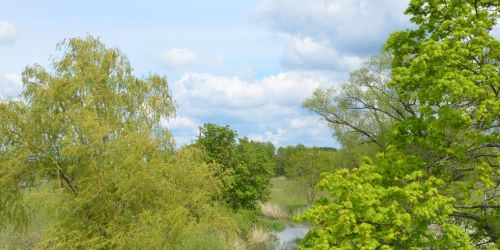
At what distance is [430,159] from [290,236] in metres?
35.3

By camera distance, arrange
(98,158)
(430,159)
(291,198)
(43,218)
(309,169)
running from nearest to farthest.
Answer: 1. (430,159)
2. (98,158)
3. (43,218)
4. (309,169)
5. (291,198)

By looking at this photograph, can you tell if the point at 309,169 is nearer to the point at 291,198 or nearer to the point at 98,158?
the point at 291,198

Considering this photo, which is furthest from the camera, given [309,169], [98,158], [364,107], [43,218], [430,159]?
[309,169]

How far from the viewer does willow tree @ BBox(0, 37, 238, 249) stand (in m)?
20.9

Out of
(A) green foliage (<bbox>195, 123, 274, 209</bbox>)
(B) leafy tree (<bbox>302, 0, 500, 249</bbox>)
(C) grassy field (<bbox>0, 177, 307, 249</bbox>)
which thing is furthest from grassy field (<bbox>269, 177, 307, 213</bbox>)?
(B) leafy tree (<bbox>302, 0, 500, 249</bbox>)

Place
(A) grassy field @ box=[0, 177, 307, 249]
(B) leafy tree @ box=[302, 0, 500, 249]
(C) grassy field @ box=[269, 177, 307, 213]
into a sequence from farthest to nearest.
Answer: (C) grassy field @ box=[269, 177, 307, 213] < (A) grassy field @ box=[0, 177, 307, 249] < (B) leafy tree @ box=[302, 0, 500, 249]

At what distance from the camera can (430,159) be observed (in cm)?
1524

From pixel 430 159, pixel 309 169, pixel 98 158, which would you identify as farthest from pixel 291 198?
pixel 430 159

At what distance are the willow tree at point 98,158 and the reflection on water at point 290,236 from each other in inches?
793

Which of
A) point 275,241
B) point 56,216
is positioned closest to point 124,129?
point 56,216

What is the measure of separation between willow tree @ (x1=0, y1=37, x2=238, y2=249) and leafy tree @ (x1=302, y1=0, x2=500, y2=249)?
937 cm

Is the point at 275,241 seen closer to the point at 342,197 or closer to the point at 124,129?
the point at 124,129

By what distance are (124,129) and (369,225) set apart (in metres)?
13.5

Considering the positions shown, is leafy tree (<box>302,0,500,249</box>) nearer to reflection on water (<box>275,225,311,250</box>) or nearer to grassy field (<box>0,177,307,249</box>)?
grassy field (<box>0,177,307,249</box>)
